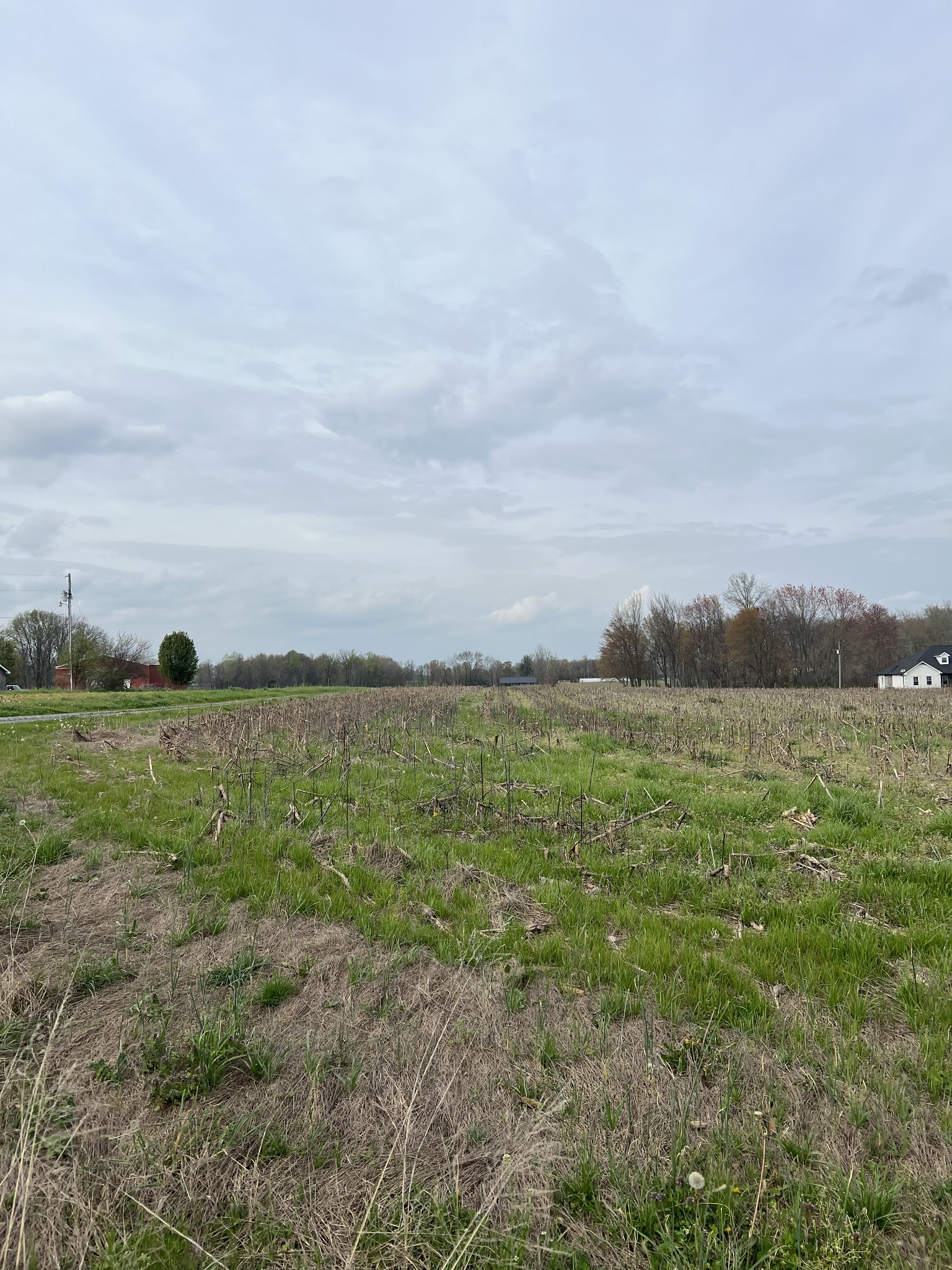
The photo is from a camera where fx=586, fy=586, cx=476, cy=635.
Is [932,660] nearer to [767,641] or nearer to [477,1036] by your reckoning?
[767,641]

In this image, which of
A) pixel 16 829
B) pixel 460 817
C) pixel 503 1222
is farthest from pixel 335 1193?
pixel 16 829

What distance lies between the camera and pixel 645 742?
49.4ft

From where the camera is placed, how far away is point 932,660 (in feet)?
194

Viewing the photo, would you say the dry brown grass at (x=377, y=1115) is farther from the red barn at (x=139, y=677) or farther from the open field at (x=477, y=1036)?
the red barn at (x=139, y=677)

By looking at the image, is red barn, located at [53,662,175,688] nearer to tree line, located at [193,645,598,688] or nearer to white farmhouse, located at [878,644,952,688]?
tree line, located at [193,645,598,688]

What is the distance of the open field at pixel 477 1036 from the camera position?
93.2 inches

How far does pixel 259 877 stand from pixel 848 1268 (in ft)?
17.3

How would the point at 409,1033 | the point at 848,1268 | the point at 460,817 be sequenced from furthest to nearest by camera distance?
the point at 460,817 → the point at 409,1033 → the point at 848,1268

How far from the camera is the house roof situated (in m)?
58.6

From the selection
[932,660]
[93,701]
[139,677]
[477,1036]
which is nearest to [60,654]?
[139,677]

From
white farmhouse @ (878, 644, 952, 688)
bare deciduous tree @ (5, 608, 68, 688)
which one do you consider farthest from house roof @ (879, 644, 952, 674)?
bare deciduous tree @ (5, 608, 68, 688)

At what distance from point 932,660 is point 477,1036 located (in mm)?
72270

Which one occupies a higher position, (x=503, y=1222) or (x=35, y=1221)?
(x=35, y=1221)

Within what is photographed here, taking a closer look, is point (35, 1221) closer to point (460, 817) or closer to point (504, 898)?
point (504, 898)
